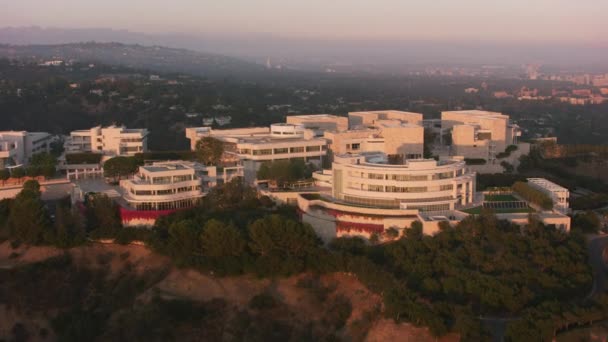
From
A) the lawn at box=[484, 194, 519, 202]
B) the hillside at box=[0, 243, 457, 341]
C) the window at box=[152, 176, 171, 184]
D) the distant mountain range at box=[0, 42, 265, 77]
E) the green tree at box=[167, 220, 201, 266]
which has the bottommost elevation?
the hillside at box=[0, 243, 457, 341]

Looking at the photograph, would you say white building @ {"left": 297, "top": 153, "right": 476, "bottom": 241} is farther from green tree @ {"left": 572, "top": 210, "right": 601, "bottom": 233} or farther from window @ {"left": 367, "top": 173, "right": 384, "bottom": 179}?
green tree @ {"left": 572, "top": 210, "right": 601, "bottom": 233}

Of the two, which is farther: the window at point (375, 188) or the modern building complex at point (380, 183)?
the window at point (375, 188)

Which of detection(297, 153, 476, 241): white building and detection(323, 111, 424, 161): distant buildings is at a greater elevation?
detection(323, 111, 424, 161): distant buildings

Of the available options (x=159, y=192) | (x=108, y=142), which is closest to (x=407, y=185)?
(x=159, y=192)

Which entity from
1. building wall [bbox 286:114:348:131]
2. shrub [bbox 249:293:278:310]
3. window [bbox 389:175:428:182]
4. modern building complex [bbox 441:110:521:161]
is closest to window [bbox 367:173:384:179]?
window [bbox 389:175:428:182]

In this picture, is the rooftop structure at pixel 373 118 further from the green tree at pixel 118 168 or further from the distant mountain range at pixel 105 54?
the distant mountain range at pixel 105 54

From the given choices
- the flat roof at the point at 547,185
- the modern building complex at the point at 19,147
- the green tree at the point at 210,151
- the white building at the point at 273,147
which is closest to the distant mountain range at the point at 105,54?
the modern building complex at the point at 19,147
